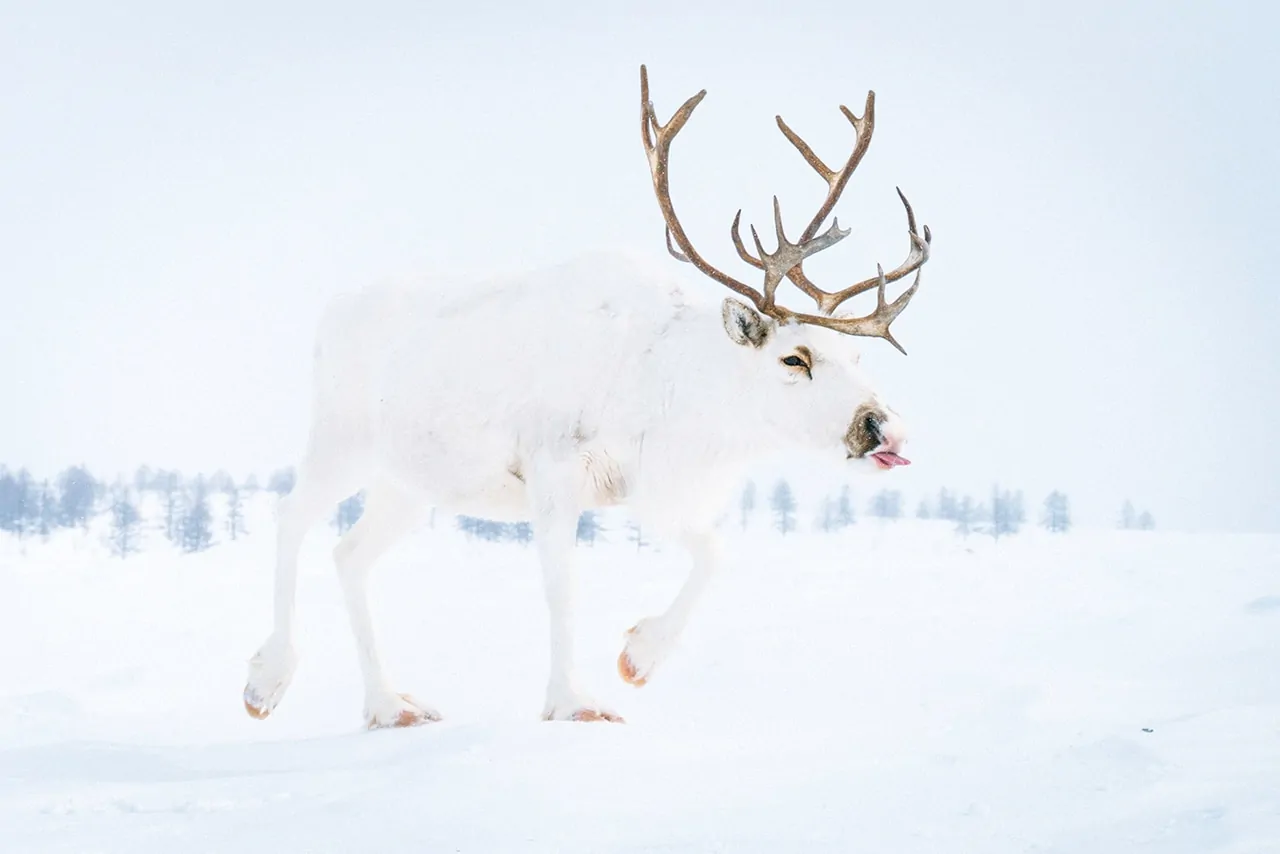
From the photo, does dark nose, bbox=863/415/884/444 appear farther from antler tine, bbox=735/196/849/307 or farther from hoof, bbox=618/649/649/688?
hoof, bbox=618/649/649/688

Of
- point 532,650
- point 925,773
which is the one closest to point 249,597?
point 532,650

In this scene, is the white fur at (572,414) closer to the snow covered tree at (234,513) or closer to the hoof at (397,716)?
the hoof at (397,716)

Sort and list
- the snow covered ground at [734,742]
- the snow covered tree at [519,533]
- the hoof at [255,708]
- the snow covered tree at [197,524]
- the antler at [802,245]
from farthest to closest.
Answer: the snow covered tree at [197,524] → the snow covered tree at [519,533] → the hoof at [255,708] → the antler at [802,245] → the snow covered ground at [734,742]

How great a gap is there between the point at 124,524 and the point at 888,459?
27.8 meters

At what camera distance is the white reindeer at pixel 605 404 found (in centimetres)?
571

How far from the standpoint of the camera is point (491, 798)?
13.1 ft

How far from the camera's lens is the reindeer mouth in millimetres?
5457

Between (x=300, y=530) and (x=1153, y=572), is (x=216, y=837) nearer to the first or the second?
(x=300, y=530)

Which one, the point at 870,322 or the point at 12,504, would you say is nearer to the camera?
the point at 870,322

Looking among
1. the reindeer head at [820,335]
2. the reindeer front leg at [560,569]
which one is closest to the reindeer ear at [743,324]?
the reindeer head at [820,335]

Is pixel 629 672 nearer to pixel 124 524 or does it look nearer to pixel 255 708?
pixel 255 708

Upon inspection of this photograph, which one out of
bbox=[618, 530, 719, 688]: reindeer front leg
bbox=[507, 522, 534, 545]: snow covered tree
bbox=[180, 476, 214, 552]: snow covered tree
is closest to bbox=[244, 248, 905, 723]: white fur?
bbox=[618, 530, 719, 688]: reindeer front leg

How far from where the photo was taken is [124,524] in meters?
29.6

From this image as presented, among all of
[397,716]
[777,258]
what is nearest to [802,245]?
[777,258]
